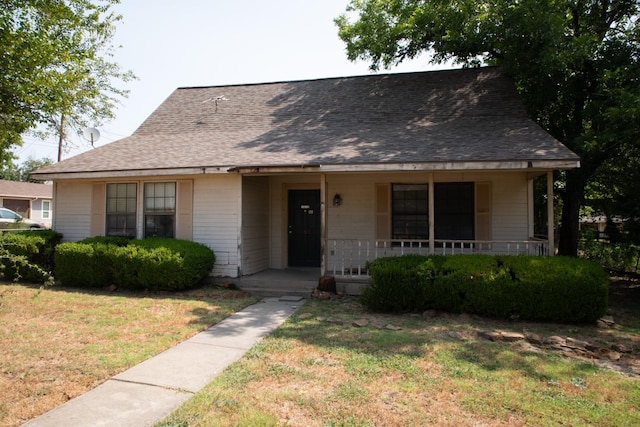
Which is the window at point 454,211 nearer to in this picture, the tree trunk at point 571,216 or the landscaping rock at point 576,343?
the tree trunk at point 571,216

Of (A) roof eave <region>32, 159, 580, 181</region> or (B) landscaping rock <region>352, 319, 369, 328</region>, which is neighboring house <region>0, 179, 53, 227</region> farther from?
(B) landscaping rock <region>352, 319, 369, 328</region>

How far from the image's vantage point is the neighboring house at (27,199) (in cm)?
3278

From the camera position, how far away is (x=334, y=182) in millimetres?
10531

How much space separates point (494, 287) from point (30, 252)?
1012cm

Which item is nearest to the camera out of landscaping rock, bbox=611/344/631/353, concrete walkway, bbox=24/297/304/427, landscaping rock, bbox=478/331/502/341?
concrete walkway, bbox=24/297/304/427

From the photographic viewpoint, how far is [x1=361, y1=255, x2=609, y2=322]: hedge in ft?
21.6

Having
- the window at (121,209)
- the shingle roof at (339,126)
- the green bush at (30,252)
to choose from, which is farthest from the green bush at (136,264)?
the shingle roof at (339,126)

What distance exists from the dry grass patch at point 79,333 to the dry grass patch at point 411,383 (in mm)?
1294

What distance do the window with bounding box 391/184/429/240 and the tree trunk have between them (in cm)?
418

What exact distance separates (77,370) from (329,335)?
3095 mm

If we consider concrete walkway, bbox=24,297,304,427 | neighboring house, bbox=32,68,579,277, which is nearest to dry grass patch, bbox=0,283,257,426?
concrete walkway, bbox=24,297,304,427

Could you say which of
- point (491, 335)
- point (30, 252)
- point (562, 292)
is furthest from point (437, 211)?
point (30, 252)

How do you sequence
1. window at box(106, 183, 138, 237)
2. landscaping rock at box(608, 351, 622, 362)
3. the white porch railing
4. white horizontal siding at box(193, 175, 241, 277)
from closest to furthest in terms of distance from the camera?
landscaping rock at box(608, 351, 622, 362)
the white porch railing
white horizontal siding at box(193, 175, 241, 277)
window at box(106, 183, 138, 237)

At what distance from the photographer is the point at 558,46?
29.9 feet
